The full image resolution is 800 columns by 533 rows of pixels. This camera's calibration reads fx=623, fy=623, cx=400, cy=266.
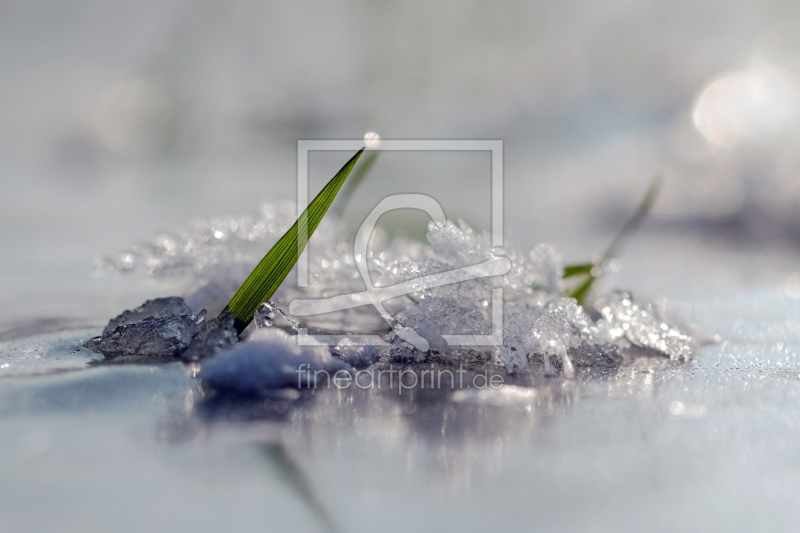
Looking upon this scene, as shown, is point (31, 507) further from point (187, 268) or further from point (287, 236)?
point (187, 268)

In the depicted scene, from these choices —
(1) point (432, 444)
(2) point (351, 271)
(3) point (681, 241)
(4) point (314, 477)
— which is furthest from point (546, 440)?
(3) point (681, 241)

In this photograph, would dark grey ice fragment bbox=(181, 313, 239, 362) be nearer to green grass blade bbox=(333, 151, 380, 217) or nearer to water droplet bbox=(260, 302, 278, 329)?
water droplet bbox=(260, 302, 278, 329)

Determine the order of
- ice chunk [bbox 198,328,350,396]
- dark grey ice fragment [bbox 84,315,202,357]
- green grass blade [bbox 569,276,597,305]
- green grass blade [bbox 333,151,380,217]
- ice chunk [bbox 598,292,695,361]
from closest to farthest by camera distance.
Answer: ice chunk [bbox 198,328,350,396] < dark grey ice fragment [bbox 84,315,202,357] < ice chunk [bbox 598,292,695,361] < green grass blade [bbox 569,276,597,305] < green grass blade [bbox 333,151,380,217]

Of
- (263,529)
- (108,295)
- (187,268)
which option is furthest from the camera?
(108,295)

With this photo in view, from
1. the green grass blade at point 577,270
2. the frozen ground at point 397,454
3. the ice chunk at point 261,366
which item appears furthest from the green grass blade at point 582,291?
the ice chunk at point 261,366

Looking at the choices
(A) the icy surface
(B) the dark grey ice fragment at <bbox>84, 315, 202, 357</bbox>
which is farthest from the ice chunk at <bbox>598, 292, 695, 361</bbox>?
(B) the dark grey ice fragment at <bbox>84, 315, 202, 357</bbox>

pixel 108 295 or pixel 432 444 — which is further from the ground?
pixel 108 295

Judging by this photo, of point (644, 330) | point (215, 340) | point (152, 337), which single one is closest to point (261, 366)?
point (215, 340)
